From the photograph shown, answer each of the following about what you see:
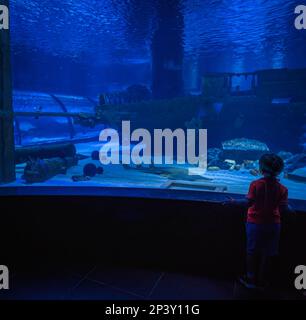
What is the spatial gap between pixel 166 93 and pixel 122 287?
41.5ft

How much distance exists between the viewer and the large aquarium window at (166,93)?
8.75m

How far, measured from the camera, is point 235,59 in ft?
60.3

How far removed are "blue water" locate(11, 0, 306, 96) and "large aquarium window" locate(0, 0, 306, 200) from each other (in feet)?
0.23

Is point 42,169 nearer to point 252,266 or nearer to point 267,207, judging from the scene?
point 252,266

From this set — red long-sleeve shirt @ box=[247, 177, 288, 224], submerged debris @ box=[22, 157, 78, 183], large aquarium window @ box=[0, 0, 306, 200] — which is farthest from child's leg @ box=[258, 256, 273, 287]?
submerged debris @ box=[22, 157, 78, 183]

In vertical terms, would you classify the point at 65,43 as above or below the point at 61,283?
above

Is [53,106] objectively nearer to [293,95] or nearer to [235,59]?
[235,59]

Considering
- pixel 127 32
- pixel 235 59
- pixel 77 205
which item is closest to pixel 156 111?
pixel 127 32

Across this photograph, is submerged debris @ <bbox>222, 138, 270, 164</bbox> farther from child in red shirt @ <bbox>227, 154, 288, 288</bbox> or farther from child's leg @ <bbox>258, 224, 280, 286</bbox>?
child in red shirt @ <bbox>227, 154, 288, 288</bbox>

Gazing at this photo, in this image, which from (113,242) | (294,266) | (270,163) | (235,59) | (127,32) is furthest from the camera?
(235,59)

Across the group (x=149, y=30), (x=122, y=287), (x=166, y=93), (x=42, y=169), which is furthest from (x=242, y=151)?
(x=122, y=287)

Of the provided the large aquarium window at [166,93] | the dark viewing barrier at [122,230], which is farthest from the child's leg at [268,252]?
the large aquarium window at [166,93]

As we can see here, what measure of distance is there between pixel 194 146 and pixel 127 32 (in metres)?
6.90

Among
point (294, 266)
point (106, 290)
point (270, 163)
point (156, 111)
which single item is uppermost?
point (156, 111)
